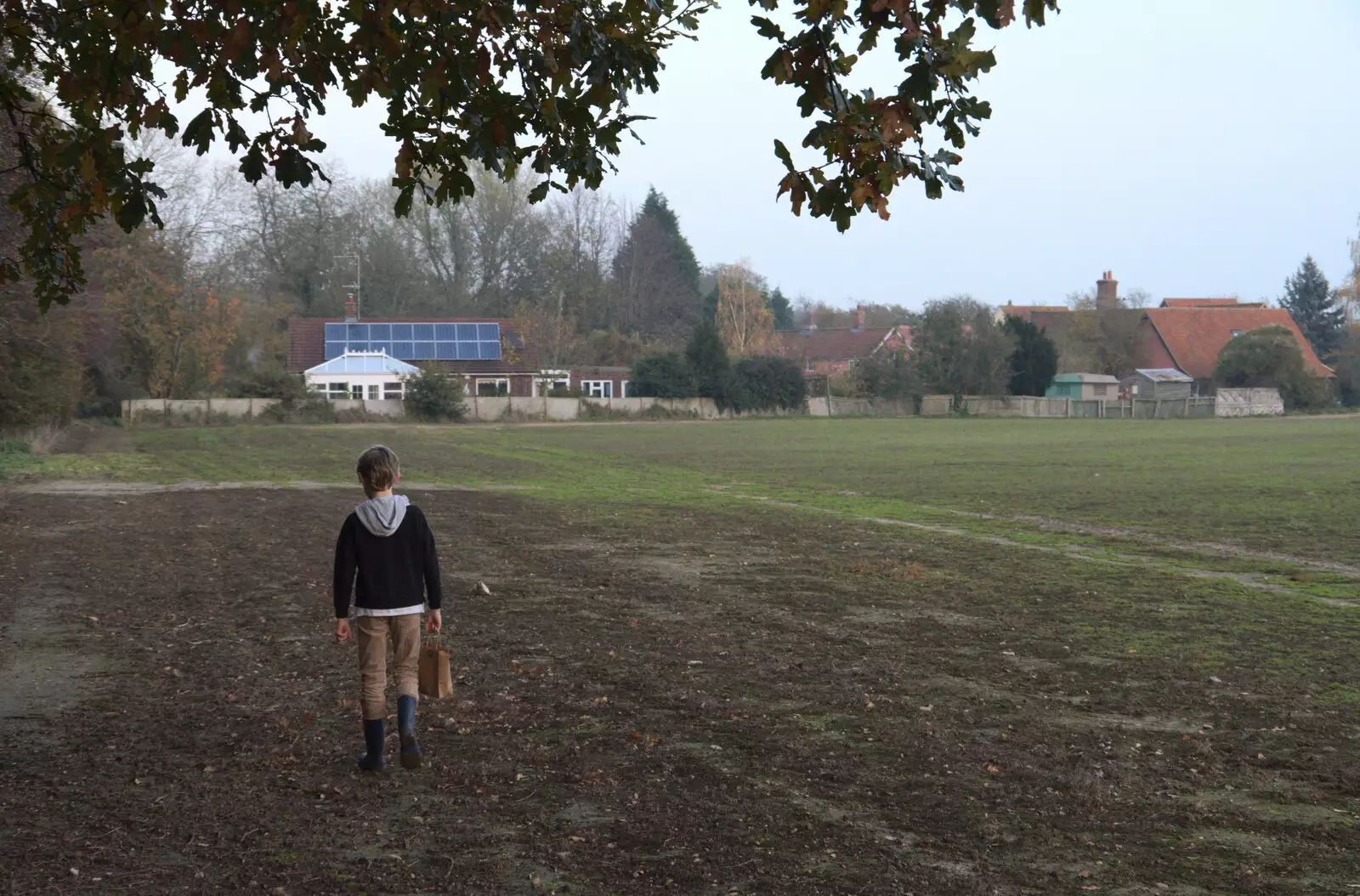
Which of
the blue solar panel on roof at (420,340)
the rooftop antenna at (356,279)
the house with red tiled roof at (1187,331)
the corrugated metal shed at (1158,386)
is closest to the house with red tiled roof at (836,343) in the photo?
the house with red tiled roof at (1187,331)

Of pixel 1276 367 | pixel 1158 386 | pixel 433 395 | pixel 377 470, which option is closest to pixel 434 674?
pixel 377 470

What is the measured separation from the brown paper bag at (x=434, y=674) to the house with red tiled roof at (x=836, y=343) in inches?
3696

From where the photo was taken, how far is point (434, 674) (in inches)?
250

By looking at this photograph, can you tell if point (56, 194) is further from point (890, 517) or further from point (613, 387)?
point (613, 387)

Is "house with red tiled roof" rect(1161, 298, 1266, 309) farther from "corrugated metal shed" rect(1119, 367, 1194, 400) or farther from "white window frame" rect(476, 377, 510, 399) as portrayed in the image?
"white window frame" rect(476, 377, 510, 399)

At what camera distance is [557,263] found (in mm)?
97312

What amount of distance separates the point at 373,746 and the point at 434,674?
18.4 inches

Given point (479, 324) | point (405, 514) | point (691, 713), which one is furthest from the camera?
point (479, 324)

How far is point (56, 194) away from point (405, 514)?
3.56m

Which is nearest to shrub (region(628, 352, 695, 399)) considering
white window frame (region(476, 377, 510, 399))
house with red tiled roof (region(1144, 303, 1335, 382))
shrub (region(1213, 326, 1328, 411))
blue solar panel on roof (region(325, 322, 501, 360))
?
white window frame (region(476, 377, 510, 399))

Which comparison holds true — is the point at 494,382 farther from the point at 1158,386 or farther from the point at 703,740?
the point at 703,740

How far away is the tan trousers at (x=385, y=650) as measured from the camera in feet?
20.6

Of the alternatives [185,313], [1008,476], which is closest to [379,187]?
[185,313]

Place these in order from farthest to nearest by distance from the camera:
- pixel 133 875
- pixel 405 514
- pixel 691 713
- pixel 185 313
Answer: pixel 185 313, pixel 691 713, pixel 405 514, pixel 133 875
